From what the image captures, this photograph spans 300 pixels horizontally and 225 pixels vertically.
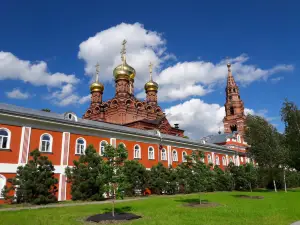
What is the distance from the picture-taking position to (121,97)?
49562 mm

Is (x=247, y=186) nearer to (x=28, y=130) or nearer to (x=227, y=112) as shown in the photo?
(x=28, y=130)

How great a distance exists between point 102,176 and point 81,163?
8408 mm

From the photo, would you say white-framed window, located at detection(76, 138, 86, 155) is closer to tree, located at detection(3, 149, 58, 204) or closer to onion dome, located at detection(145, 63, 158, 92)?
tree, located at detection(3, 149, 58, 204)

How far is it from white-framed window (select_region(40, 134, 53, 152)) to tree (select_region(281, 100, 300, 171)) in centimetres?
3084

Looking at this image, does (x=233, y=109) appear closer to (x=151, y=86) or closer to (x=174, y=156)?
(x=151, y=86)

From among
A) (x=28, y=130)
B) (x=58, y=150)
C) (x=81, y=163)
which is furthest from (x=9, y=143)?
(x=81, y=163)

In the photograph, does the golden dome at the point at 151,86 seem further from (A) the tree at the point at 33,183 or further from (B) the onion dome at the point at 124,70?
(A) the tree at the point at 33,183

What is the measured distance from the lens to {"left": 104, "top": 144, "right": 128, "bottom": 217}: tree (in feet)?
42.3

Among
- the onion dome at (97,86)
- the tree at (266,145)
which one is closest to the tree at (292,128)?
the tree at (266,145)

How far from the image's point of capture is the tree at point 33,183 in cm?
1709

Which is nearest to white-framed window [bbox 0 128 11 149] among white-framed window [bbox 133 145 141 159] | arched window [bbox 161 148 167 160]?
white-framed window [bbox 133 145 141 159]

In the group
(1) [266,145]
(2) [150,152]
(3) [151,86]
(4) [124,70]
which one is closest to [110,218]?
(2) [150,152]

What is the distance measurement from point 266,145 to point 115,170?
23978 millimetres

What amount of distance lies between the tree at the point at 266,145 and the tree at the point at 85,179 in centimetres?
2098
